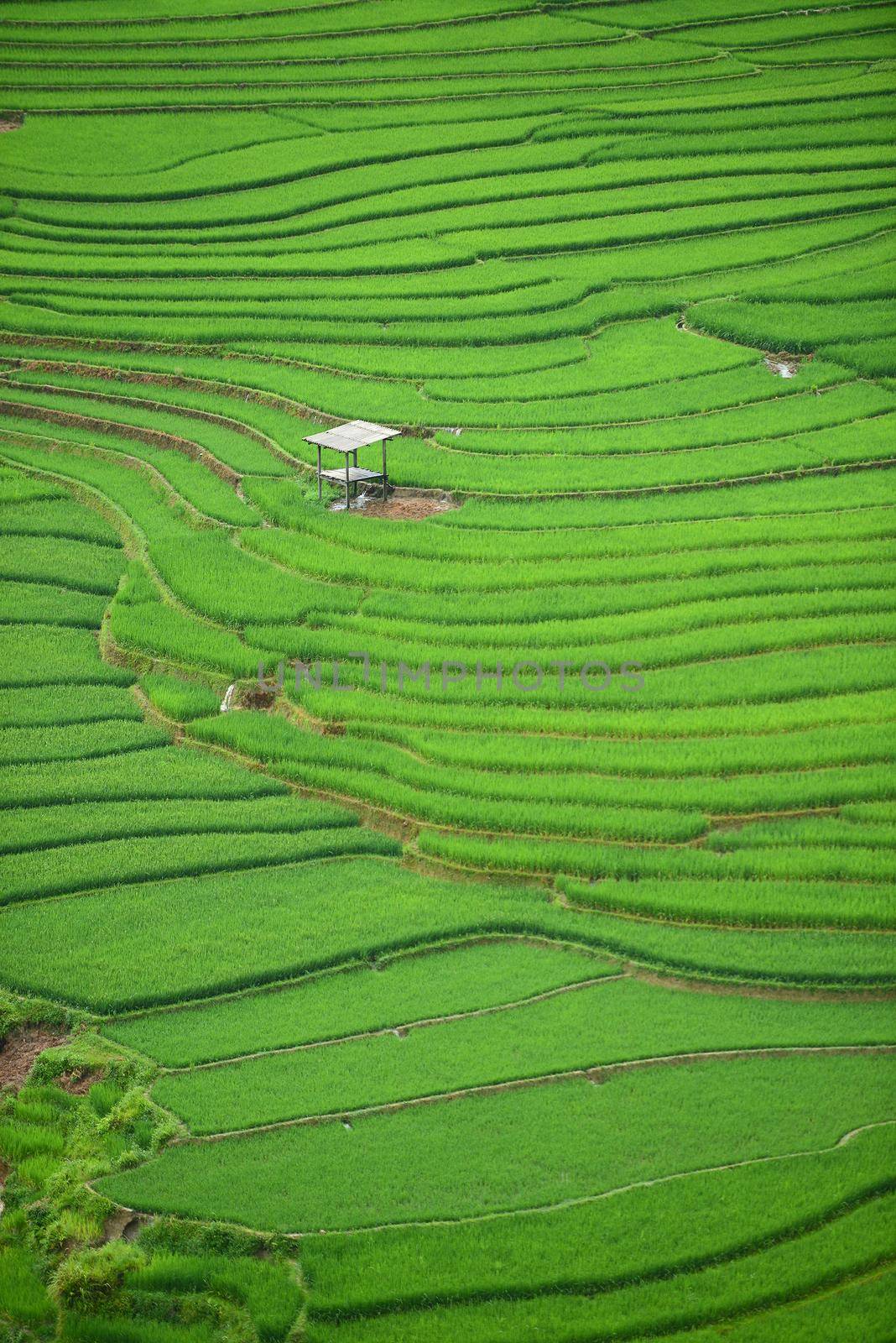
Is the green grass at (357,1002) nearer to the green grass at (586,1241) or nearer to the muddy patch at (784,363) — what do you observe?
the green grass at (586,1241)

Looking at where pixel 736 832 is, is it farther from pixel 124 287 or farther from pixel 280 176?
pixel 280 176

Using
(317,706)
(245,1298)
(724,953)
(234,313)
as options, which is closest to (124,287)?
(234,313)

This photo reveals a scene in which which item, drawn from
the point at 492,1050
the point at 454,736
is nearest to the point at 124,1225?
the point at 492,1050

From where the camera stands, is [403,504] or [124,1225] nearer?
[124,1225]

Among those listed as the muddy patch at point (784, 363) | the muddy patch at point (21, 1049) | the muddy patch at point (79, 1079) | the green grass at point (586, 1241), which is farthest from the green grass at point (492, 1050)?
the muddy patch at point (784, 363)

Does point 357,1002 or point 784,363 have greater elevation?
point 784,363

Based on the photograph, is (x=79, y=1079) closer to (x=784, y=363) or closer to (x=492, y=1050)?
(x=492, y=1050)
